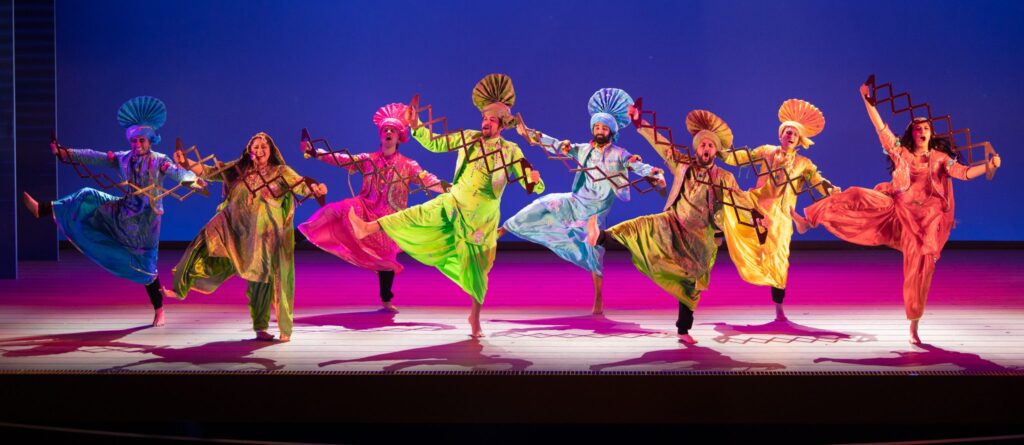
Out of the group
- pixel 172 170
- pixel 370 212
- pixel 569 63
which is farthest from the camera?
pixel 569 63

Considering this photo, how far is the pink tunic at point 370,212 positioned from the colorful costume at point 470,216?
77 centimetres

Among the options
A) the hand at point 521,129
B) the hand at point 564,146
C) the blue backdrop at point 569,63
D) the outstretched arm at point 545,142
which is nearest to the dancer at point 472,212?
the hand at point 521,129

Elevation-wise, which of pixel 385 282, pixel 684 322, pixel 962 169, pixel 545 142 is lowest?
pixel 684 322

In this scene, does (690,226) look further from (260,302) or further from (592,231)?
(260,302)

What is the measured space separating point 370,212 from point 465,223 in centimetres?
134

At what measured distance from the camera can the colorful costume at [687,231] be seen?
6.17 metres

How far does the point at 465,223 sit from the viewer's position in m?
6.47

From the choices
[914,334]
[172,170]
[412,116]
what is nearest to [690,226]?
[914,334]

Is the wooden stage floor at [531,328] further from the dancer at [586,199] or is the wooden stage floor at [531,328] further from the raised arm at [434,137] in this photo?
the raised arm at [434,137]

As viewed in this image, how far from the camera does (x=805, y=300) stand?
26.5 feet

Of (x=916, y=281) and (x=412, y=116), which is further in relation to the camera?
(x=412, y=116)
